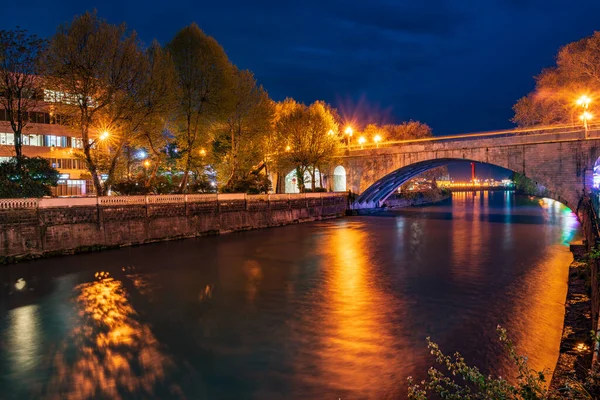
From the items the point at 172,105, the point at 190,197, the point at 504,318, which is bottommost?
the point at 504,318

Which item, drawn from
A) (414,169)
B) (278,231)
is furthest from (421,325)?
(414,169)

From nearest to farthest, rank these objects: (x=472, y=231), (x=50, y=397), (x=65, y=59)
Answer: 1. (x=50, y=397)
2. (x=65, y=59)
3. (x=472, y=231)

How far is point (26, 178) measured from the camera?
28406mm

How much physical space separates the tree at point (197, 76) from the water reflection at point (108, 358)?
25681 mm

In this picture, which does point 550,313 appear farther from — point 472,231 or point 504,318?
point 472,231

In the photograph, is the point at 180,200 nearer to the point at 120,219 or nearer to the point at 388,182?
the point at 120,219

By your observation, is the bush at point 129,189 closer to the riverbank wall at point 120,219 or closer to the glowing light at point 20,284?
the riverbank wall at point 120,219

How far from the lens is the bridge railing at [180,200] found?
25.8 meters

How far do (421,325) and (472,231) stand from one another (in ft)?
92.4

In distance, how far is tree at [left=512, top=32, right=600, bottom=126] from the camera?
43438mm

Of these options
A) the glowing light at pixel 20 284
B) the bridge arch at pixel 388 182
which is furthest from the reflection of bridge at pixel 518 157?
the glowing light at pixel 20 284

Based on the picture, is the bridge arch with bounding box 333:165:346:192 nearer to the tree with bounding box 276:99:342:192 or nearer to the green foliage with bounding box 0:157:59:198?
the tree with bounding box 276:99:342:192

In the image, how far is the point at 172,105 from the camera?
123 ft

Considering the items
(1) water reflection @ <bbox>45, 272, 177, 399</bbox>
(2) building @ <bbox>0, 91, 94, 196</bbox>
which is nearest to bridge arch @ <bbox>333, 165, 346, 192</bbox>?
(2) building @ <bbox>0, 91, 94, 196</bbox>
